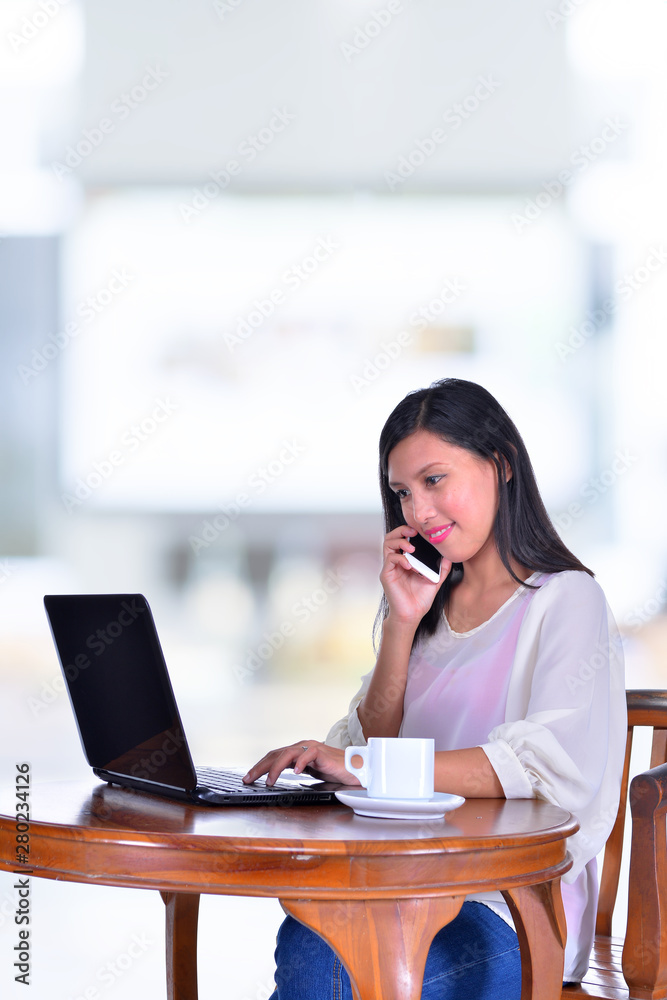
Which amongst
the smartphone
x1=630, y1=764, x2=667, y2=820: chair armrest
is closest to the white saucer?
x1=630, y1=764, x2=667, y2=820: chair armrest

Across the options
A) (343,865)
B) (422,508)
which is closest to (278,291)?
(422,508)

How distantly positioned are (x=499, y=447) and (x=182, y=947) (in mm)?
853

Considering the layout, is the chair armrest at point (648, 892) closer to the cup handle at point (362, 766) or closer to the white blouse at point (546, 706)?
the white blouse at point (546, 706)

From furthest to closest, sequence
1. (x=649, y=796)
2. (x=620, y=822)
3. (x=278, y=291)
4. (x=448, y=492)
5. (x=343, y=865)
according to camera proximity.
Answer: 1. (x=278, y=291)
2. (x=620, y=822)
3. (x=448, y=492)
4. (x=649, y=796)
5. (x=343, y=865)

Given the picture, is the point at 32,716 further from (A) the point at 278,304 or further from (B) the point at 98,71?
(B) the point at 98,71

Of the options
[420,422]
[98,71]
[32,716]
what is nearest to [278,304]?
[98,71]

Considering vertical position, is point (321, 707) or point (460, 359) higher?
point (460, 359)

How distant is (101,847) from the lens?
0.88 metres

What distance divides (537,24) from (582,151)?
0.48m

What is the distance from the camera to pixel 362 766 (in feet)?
3.44

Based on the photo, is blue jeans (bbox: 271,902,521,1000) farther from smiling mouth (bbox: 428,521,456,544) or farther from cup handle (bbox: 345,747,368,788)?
smiling mouth (bbox: 428,521,456,544)

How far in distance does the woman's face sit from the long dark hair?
1cm

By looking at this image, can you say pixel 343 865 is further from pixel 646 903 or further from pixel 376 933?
pixel 646 903

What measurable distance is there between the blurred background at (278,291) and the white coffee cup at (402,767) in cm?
257
